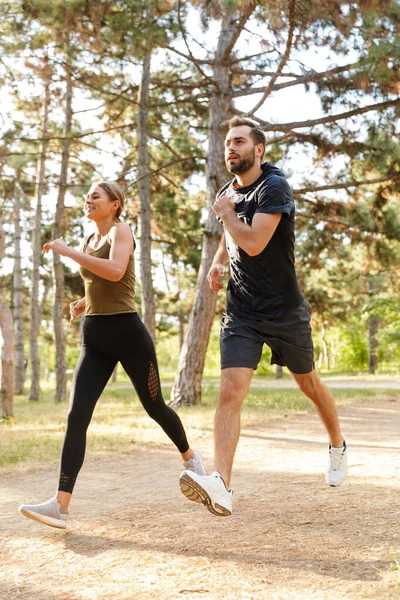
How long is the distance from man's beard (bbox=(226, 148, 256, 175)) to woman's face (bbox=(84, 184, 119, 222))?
86 cm

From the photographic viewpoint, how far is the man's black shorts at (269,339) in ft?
13.2

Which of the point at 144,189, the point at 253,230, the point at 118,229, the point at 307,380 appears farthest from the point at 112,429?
the point at 144,189

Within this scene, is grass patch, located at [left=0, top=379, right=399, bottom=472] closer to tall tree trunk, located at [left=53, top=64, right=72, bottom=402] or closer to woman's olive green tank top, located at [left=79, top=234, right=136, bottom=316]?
woman's olive green tank top, located at [left=79, top=234, right=136, bottom=316]

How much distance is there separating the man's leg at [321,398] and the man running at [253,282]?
0.03m

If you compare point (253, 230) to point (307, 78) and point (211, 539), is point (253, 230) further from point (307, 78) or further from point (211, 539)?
point (307, 78)

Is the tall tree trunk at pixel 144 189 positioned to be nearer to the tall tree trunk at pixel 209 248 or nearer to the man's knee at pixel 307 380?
the tall tree trunk at pixel 209 248

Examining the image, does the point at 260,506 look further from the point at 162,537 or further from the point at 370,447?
the point at 370,447

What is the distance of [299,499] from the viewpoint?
4.79 metres

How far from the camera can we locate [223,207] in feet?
13.1

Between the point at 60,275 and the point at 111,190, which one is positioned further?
the point at 60,275

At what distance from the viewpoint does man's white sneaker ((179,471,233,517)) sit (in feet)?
11.5

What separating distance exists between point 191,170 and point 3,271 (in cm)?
1458

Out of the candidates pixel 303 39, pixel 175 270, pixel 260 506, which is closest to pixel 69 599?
pixel 260 506

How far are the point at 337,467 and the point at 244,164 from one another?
217cm
